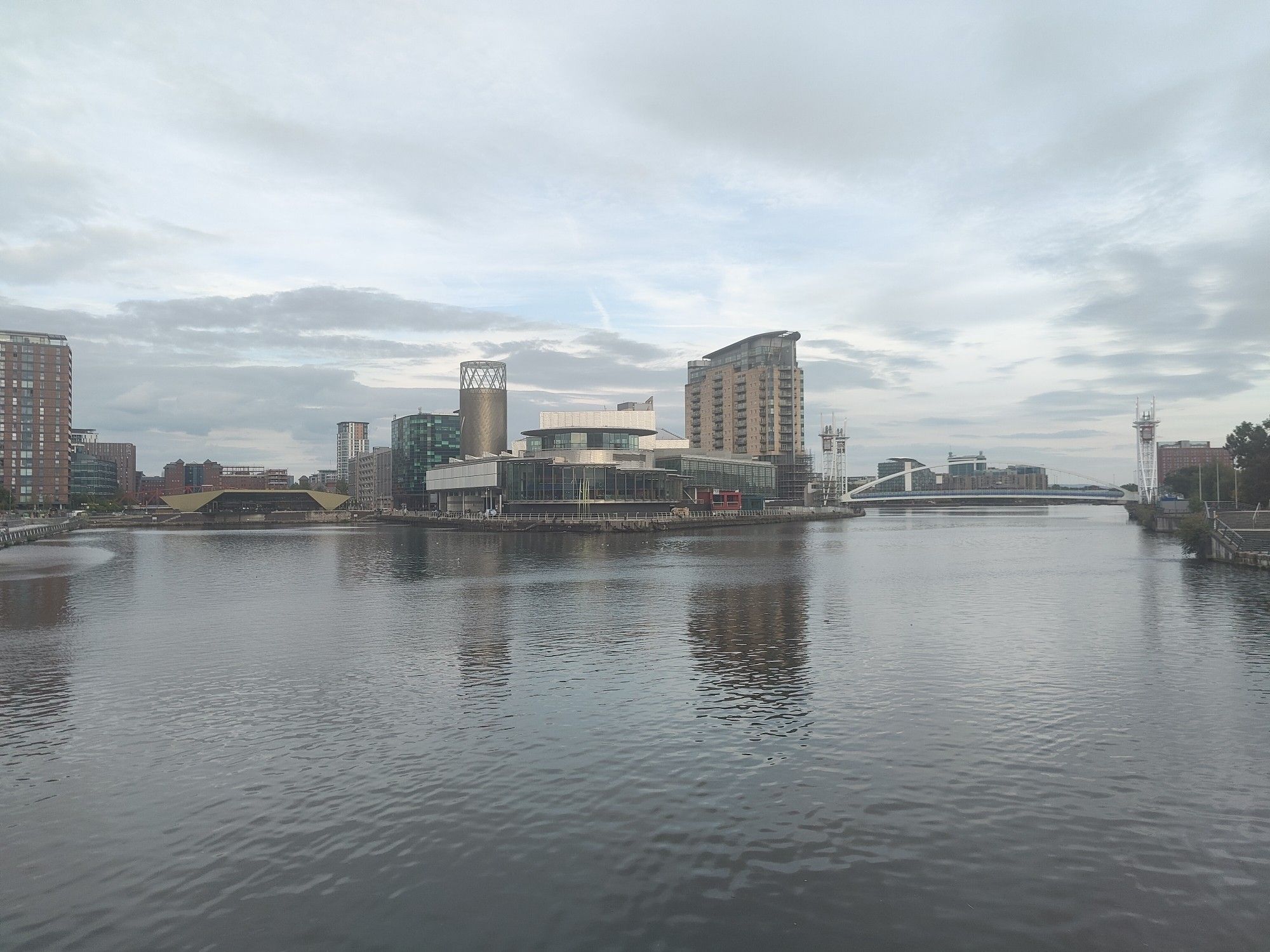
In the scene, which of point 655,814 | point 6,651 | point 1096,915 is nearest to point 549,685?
point 655,814

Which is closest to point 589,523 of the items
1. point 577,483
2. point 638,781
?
point 577,483

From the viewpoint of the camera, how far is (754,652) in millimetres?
34875

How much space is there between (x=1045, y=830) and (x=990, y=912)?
387cm

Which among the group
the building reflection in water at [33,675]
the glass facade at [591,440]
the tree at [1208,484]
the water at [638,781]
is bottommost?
the water at [638,781]

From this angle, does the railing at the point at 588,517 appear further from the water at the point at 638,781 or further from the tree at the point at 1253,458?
the water at the point at 638,781

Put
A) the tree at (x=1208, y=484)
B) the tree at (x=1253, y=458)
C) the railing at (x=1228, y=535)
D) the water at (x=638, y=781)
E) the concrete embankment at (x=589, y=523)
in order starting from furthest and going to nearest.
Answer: the concrete embankment at (x=589, y=523), the tree at (x=1208, y=484), the tree at (x=1253, y=458), the railing at (x=1228, y=535), the water at (x=638, y=781)

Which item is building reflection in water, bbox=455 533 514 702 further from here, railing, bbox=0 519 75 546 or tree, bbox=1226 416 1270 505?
tree, bbox=1226 416 1270 505

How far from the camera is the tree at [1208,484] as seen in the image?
134 metres

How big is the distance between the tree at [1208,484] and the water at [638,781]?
4119 inches

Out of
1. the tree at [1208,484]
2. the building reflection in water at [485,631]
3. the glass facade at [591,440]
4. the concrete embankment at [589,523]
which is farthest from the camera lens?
the glass facade at [591,440]

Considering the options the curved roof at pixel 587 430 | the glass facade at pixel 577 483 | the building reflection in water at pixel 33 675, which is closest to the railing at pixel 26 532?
the building reflection in water at pixel 33 675

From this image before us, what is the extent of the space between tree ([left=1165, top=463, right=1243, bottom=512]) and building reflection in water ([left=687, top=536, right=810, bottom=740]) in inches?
3505

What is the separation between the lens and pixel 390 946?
12.9 meters

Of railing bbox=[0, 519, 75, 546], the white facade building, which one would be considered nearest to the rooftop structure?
the white facade building
